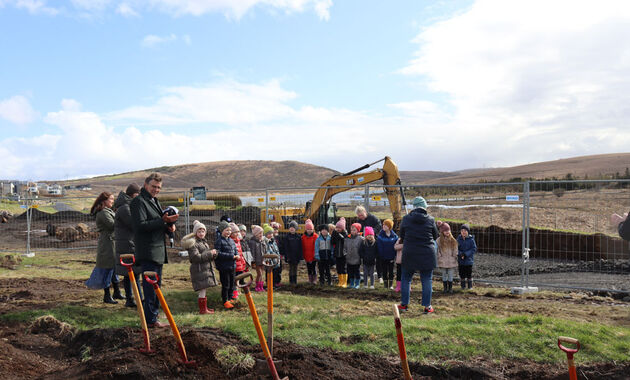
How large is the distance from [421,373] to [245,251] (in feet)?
17.2

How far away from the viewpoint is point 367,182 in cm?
1461

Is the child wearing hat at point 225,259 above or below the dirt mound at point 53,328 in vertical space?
above

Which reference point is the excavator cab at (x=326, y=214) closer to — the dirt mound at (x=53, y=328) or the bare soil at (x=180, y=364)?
the bare soil at (x=180, y=364)

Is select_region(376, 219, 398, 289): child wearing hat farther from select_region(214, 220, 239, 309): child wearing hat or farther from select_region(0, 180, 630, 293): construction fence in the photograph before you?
select_region(214, 220, 239, 309): child wearing hat

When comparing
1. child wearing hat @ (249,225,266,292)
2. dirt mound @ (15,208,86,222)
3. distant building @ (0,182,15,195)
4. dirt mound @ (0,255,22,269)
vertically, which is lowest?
dirt mound @ (0,255,22,269)

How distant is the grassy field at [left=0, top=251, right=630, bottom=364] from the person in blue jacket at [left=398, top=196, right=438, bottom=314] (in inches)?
15.0

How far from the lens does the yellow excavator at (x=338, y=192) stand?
1336 cm

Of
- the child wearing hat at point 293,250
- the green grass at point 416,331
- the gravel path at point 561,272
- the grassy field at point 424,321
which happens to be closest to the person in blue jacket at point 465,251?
the grassy field at point 424,321

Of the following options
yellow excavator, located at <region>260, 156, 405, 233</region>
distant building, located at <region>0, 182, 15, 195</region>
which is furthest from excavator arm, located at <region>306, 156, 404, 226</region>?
distant building, located at <region>0, 182, 15, 195</region>

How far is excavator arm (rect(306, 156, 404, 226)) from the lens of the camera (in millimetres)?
13336

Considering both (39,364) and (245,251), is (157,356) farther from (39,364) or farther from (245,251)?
(245,251)

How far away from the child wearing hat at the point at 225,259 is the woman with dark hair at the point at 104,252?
66.5 inches

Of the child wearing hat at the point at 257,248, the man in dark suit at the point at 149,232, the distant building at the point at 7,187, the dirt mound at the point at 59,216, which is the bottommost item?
the dirt mound at the point at 59,216

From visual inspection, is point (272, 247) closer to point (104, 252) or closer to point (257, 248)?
point (257, 248)
